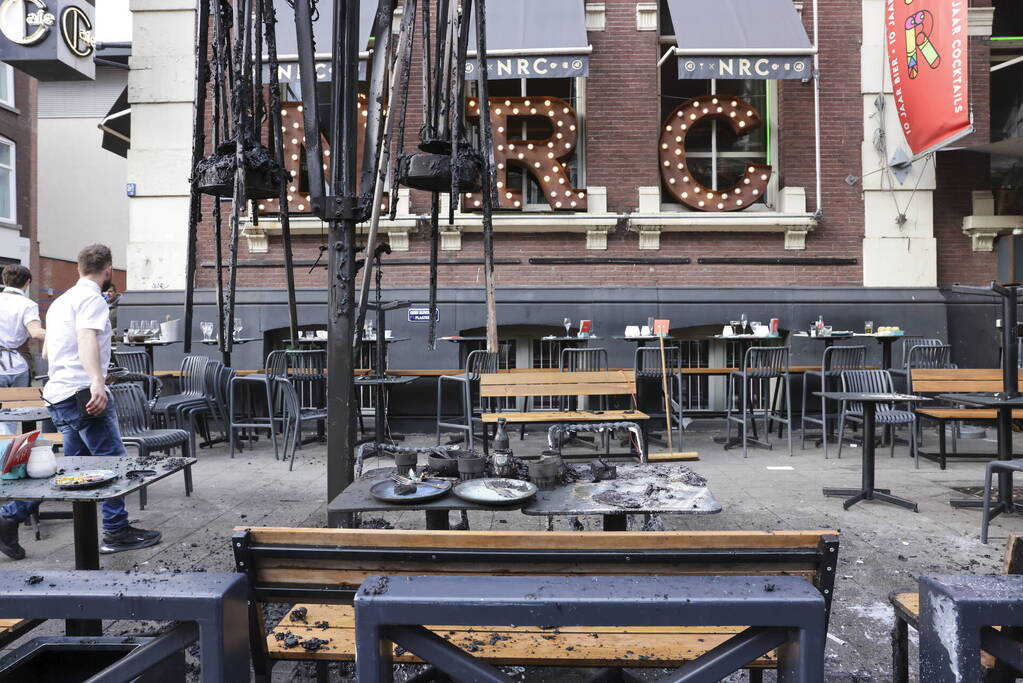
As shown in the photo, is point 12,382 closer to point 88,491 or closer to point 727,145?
point 88,491

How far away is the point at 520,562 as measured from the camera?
2.04 metres

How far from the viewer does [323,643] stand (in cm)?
229

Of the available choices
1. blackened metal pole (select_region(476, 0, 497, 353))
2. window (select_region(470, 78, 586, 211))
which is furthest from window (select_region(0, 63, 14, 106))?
blackened metal pole (select_region(476, 0, 497, 353))

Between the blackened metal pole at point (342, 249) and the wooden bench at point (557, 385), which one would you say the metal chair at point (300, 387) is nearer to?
the wooden bench at point (557, 385)

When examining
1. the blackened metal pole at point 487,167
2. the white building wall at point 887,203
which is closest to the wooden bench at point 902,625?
the blackened metal pole at point 487,167

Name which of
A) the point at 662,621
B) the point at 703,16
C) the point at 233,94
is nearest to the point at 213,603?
the point at 662,621

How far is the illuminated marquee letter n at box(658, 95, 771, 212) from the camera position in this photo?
10.8 metres

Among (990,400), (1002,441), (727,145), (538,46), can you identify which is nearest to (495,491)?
(990,400)

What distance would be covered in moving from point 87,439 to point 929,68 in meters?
10.5

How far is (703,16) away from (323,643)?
419 inches

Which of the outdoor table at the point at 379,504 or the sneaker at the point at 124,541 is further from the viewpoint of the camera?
the sneaker at the point at 124,541

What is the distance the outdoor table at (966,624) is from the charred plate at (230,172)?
271 centimetres

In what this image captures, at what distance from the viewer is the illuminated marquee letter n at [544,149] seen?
34.8 ft

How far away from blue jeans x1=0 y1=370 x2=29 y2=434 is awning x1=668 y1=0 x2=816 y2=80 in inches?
359
